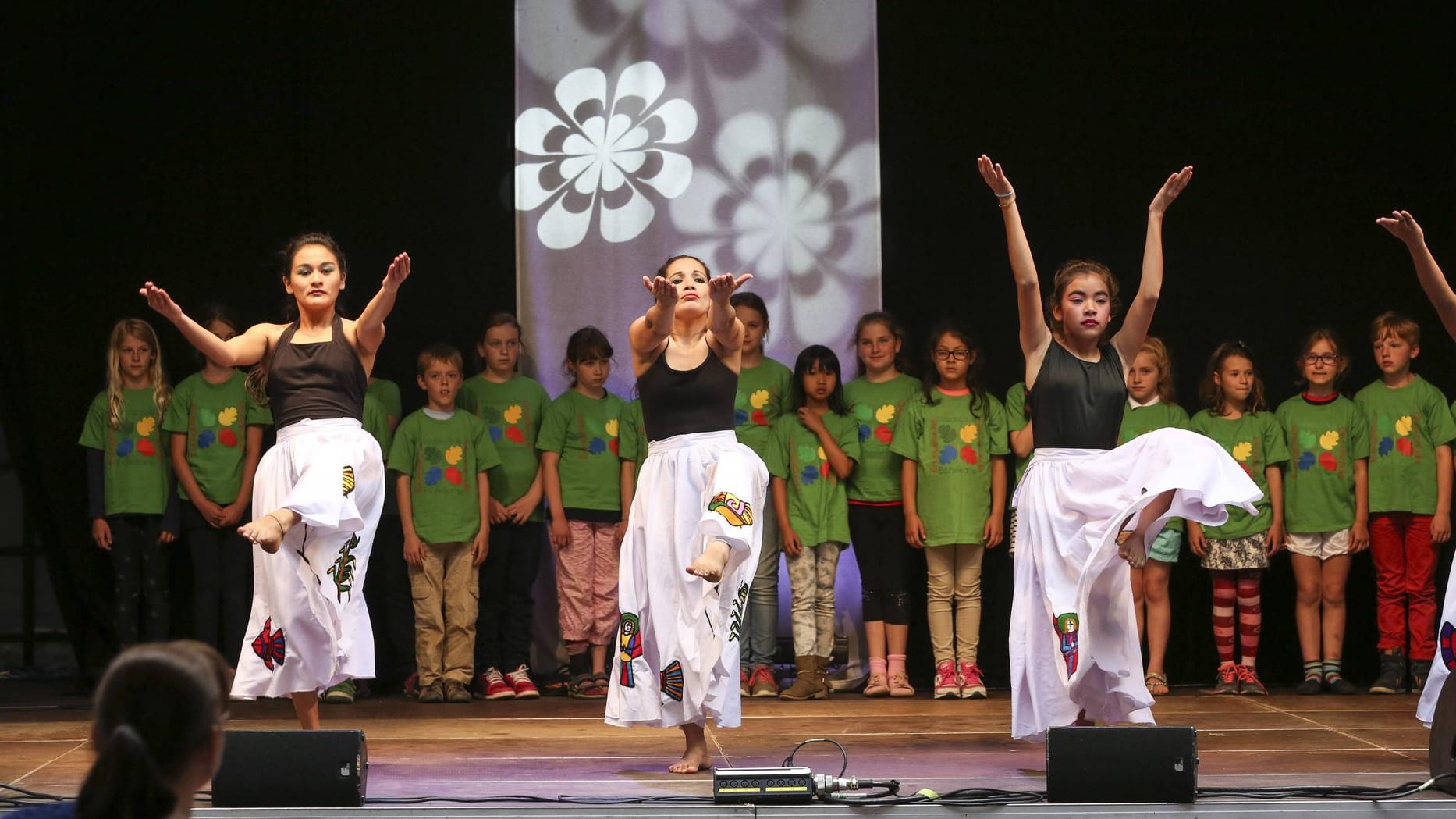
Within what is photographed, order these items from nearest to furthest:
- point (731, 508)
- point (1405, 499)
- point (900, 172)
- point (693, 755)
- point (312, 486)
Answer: point (731, 508) → point (312, 486) → point (693, 755) → point (1405, 499) → point (900, 172)

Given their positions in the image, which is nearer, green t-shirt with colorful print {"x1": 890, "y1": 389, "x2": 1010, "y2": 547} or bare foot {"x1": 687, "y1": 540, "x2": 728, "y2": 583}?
bare foot {"x1": 687, "y1": 540, "x2": 728, "y2": 583}

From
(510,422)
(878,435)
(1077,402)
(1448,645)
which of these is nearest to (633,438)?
(510,422)

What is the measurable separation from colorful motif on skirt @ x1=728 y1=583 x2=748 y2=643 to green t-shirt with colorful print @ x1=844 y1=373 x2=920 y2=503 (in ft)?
7.36

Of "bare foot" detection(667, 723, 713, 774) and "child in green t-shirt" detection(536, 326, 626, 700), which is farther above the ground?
"child in green t-shirt" detection(536, 326, 626, 700)

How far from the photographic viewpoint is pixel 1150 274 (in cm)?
402

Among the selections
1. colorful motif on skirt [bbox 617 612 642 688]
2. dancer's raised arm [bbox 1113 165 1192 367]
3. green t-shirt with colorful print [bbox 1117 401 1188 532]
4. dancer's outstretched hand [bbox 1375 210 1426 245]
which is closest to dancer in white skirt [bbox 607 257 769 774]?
colorful motif on skirt [bbox 617 612 642 688]

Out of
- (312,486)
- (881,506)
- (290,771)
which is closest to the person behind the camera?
(290,771)

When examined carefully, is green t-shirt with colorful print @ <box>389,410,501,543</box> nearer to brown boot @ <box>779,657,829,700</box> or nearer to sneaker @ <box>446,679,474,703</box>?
sneaker @ <box>446,679,474,703</box>

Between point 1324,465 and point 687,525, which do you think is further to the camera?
point 1324,465

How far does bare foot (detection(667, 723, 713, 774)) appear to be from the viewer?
396 centimetres

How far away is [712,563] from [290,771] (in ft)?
3.65

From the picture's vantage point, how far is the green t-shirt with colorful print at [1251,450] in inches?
243

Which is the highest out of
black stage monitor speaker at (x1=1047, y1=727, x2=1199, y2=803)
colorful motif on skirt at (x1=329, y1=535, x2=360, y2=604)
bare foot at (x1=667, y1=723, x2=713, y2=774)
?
colorful motif on skirt at (x1=329, y1=535, x2=360, y2=604)

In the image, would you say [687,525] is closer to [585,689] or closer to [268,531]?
[268,531]
